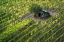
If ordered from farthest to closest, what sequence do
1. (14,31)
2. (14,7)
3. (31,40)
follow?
(14,7) < (14,31) < (31,40)

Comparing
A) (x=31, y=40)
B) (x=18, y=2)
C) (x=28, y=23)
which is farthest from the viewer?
(x=18, y=2)

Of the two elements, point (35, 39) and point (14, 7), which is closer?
point (35, 39)

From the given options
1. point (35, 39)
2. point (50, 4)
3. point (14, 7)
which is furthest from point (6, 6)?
point (35, 39)

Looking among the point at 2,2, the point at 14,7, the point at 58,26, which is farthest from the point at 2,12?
the point at 58,26

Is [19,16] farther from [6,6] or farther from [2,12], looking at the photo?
[6,6]

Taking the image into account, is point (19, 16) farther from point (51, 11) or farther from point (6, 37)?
point (6, 37)

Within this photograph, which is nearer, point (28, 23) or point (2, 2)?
point (28, 23)
